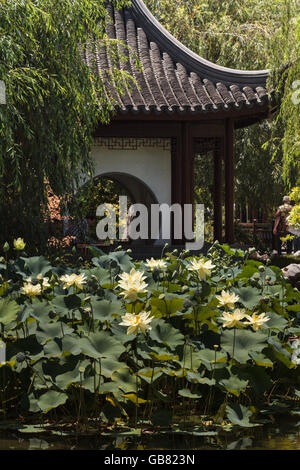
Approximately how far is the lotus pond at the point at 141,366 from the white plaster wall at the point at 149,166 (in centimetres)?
717

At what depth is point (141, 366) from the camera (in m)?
3.72

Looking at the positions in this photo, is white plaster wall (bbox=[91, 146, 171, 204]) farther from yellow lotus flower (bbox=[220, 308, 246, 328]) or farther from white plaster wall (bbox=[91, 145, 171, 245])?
yellow lotus flower (bbox=[220, 308, 246, 328])

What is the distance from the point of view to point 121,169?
11.2 meters

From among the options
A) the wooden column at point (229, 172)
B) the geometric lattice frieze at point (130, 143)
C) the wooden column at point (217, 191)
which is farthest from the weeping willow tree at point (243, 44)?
the geometric lattice frieze at point (130, 143)

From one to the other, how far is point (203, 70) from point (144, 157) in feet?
5.17

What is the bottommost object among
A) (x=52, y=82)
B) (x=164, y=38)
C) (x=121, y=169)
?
(x=121, y=169)

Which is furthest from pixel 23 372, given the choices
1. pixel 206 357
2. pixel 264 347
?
pixel 264 347

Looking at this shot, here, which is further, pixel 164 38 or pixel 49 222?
pixel 164 38

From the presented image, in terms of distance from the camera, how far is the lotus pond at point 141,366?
11.1 feet

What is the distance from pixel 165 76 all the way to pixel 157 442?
822 centimetres

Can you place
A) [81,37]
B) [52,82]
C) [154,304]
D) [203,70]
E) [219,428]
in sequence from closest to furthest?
[219,428], [154,304], [52,82], [81,37], [203,70]

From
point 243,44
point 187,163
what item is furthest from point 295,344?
point 243,44

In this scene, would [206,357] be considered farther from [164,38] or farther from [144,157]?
[164,38]

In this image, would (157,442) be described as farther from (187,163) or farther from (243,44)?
(243,44)
